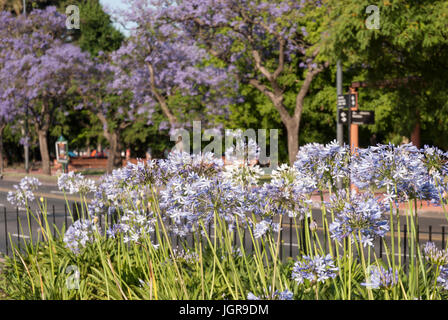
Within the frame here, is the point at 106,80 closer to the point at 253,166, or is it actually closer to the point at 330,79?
the point at 330,79

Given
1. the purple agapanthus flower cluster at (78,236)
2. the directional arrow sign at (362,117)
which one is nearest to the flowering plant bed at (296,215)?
the purple agapanthus flower cluster at (78,236)

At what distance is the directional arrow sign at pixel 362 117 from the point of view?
17453 mm

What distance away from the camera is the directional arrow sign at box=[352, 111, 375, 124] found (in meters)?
17.5

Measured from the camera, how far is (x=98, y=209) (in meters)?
6.18

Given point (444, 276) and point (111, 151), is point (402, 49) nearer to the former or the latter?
point (444, 276)

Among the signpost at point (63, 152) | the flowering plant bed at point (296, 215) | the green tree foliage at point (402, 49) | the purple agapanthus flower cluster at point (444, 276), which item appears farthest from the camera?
the signpost at point (63, 152)

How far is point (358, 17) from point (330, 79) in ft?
41.7

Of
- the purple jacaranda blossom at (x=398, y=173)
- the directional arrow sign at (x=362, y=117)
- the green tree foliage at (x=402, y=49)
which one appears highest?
the green tree foliage at (x=402, y=49)

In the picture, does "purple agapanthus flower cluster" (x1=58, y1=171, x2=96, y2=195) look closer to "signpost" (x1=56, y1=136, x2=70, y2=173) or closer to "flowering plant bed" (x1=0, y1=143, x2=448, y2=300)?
"flowering plant bed" (x1=0, y1=143, x2=448, y2=300)

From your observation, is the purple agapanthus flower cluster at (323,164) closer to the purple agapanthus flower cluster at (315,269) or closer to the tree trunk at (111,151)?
the purple agapanthus flower cluster at (315,269)

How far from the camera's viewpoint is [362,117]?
17594 millimetres

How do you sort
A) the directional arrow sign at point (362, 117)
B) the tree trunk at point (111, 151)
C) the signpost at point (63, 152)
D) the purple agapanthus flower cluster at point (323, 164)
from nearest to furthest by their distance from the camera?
1. the purple agapanthus flower cluster at point (323, 164)
2. the directional arrow sign at point (362, 117)
3. the signpost at point (63, 152)
4. the tree trunk at point (111, 151)

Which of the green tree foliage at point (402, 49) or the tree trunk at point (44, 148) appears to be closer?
the green tree foliage at point (402, 49)
